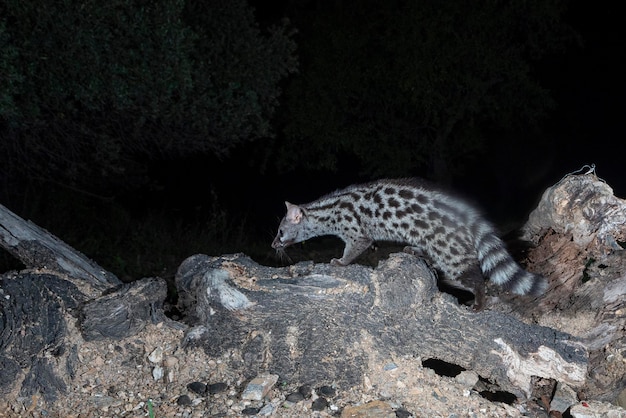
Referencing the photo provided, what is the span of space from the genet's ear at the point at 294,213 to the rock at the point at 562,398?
322 centimetres

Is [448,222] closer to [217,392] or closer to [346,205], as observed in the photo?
[346,205]

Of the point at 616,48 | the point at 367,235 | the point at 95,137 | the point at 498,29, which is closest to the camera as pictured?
the point at 367,235

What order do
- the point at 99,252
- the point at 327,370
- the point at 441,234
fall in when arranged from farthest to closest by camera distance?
1. the point at 99,252
2. the point at 441,234
3. the point at 327,370

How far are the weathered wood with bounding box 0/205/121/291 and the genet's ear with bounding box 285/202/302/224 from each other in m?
2.25

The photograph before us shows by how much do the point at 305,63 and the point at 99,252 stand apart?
4.67 m

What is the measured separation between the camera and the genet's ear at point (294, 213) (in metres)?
6.92

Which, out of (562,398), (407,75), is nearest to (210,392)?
(562,398)

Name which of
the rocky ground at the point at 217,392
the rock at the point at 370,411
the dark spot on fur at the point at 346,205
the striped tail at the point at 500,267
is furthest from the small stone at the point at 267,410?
the dark spot on fur at the point at 346,205

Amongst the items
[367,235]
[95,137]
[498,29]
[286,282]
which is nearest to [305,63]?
[498,29]

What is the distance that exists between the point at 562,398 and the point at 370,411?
4.46ft

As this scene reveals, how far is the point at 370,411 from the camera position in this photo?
3949mm

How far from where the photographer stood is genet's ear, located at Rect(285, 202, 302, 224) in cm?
692

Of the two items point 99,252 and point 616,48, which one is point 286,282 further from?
point 616,48

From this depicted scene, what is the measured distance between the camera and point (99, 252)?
29.9 ft
